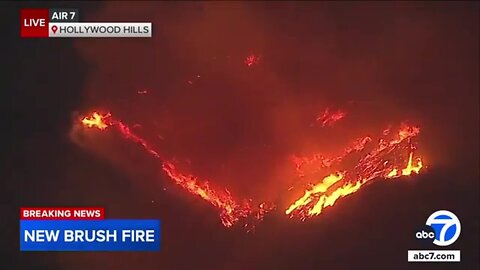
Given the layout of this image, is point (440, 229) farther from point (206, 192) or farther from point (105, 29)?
point (105, 29)

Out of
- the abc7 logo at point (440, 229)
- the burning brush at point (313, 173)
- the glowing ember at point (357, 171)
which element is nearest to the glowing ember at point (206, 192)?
the burning brush at point (313, 173)

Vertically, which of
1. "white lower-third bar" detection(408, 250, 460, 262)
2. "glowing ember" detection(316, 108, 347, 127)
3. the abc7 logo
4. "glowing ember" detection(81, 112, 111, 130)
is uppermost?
"glowing ember" detection(81, 112, 111, 130)

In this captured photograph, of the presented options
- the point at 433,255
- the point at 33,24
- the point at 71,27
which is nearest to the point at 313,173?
the point at 433,255

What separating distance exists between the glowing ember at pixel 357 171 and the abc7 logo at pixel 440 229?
0.55 feet

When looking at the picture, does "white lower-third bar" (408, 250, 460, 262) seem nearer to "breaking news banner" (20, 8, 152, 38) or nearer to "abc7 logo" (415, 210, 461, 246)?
"abc7 logo" (415, 210, 461, 246)

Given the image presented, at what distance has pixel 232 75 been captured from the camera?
1784 millimetres

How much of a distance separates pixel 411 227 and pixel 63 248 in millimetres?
1153

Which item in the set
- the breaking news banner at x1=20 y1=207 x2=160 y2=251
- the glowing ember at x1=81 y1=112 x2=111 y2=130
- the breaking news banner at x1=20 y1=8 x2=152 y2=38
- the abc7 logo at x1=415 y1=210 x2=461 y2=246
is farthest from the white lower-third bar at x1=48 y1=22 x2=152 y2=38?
the abc7 logo at x1=415 y1=210 x2=461 y2=246

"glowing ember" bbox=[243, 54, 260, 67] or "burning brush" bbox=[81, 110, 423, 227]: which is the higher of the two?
"glowing ember" bbox=[243, 54, 260, 67]

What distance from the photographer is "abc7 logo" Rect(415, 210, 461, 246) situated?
1772 millimetres

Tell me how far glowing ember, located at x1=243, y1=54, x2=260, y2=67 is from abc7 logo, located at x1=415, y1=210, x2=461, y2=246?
77cm

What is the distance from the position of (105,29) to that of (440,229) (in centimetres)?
128

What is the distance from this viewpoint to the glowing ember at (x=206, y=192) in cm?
178

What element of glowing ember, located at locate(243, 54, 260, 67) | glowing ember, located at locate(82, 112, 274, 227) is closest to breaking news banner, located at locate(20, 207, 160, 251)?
glowing ember, located at locate(82, 112, 274, 227)
